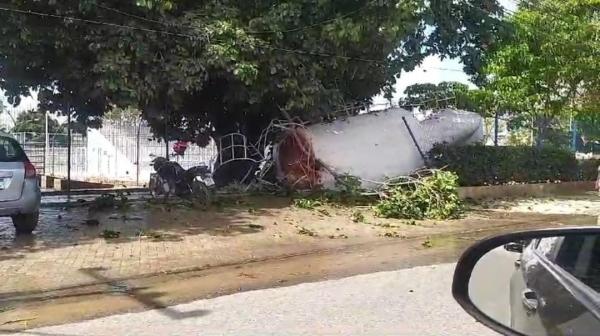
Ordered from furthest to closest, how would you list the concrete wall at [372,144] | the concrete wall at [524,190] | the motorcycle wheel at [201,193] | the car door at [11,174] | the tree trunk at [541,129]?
1. the tree trunk at [541,129]
2. the concrete wall at [524,190]
3. the concrete wall at [372,144]
4. the motorcycle wheel at [201,193]
5. the car door at [11,174]

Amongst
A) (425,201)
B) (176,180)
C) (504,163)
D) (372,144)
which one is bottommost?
(425,201)

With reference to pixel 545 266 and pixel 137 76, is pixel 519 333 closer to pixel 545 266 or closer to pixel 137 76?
pixel 545 266

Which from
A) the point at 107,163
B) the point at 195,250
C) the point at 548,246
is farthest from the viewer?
the point at 107,163

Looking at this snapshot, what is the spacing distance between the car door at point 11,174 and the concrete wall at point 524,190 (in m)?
10.7

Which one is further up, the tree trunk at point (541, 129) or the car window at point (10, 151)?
Answer: the tree trunk at point (541, 129)

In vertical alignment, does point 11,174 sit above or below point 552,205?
above

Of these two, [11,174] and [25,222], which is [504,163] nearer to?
[25,222]

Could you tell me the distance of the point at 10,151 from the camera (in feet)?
34.4

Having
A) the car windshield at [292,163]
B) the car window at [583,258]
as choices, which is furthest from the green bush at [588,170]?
the car window at [583,258]

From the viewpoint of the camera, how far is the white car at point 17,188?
9.90 meters

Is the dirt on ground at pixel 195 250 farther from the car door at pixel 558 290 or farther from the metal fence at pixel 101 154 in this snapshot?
the metal fence at pixel 101 154

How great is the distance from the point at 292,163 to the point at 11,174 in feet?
23.3

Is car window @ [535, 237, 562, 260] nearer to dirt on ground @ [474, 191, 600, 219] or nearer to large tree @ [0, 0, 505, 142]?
large tree @ [0, 0, 505, 142]

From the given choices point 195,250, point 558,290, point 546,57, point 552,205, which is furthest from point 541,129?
point 558,290
